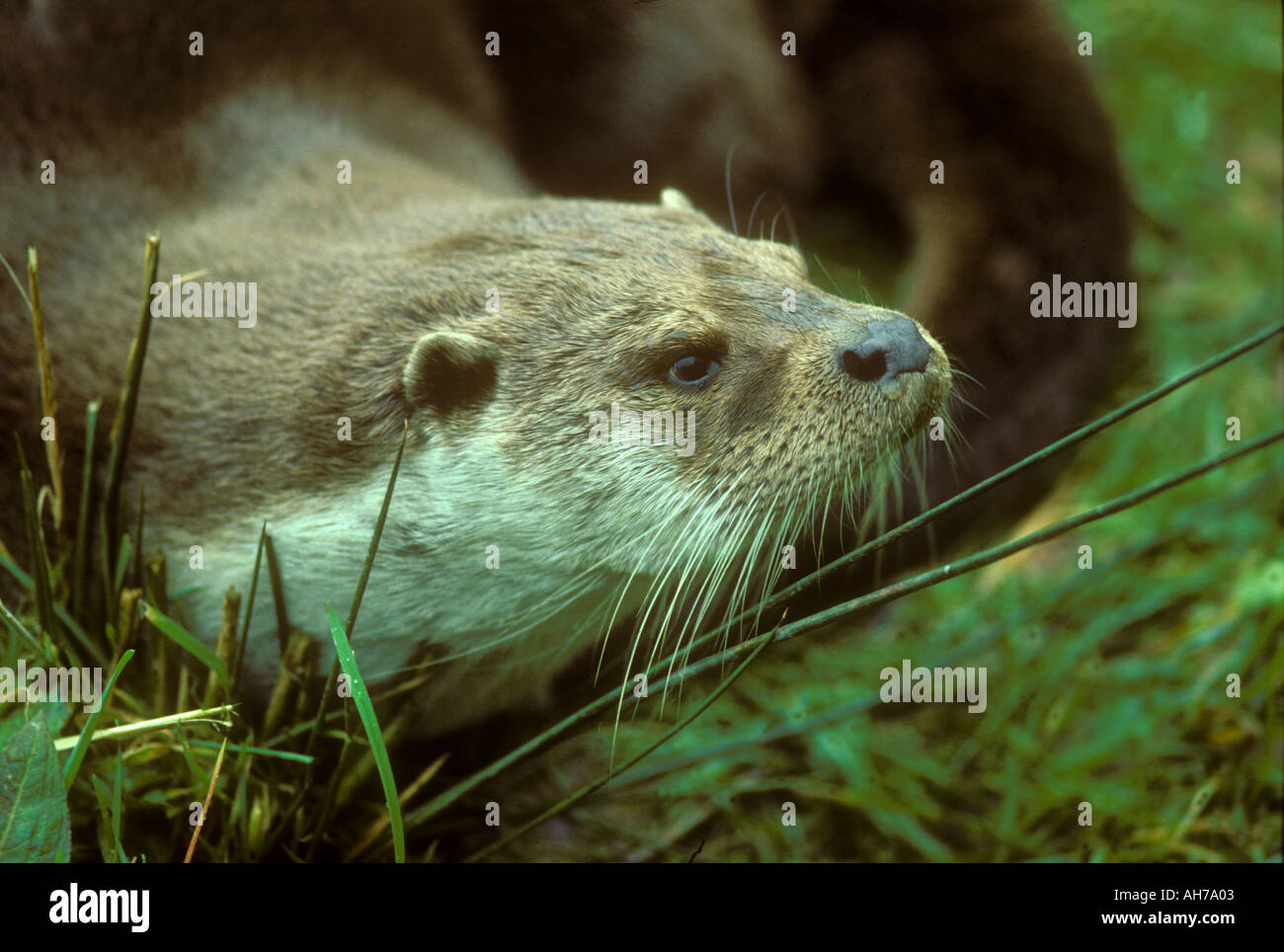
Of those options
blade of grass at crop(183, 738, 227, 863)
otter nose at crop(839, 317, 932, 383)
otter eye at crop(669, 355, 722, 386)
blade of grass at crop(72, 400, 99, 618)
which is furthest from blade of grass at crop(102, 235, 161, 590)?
otter nose at crop(839, 317, 932, 383)

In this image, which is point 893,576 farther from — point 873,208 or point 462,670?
point 873,208

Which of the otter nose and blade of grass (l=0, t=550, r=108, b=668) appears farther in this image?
blade of grass (l=0, t=550, r=108, b=668)

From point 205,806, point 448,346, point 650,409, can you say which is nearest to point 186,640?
point 205,806

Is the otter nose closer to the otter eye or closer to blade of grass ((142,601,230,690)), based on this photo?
the otter eye

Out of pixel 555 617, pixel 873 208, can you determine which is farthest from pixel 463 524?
pixel 873 208

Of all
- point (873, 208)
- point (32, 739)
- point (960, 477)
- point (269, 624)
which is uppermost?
point (873, 208)

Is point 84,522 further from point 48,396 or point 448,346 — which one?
point 448,346
